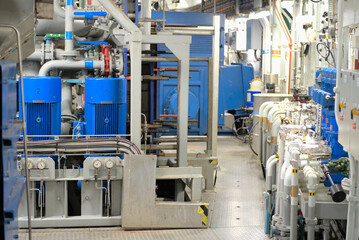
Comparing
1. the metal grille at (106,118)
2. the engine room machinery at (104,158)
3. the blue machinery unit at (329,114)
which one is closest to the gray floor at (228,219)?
the engine room machinery at (104,158)

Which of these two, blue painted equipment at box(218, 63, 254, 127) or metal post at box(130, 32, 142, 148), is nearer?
metal post at box(130, 32, 142, 148)

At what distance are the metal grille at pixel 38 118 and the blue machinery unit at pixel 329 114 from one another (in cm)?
274

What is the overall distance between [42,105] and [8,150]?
13.6 ft

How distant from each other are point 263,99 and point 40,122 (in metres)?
4.51

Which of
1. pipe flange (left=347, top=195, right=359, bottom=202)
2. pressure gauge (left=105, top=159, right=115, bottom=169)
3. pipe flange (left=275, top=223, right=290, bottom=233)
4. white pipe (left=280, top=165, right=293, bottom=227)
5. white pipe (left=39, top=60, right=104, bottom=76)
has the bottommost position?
pipe flange (left=275, top=223, right=290, bottom=233)

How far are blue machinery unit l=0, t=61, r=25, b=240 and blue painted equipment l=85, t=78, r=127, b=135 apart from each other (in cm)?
389

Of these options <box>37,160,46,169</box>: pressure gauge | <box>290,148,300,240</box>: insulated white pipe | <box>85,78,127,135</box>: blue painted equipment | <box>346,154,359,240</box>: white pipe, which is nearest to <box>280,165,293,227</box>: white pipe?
<box>290,148,300,240</box>: insulated white pipe

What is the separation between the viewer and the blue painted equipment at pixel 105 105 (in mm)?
6492

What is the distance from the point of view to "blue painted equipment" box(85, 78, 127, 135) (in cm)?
649

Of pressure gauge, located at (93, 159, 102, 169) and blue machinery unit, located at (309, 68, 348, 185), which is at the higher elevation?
blue machinery unit, located at (309, 68, 348, 185)

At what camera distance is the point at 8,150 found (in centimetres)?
240

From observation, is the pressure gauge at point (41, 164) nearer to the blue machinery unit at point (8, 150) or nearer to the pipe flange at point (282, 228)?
the pipe flange at point (282, 228)

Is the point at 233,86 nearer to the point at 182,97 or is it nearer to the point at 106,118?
the point at 182,97

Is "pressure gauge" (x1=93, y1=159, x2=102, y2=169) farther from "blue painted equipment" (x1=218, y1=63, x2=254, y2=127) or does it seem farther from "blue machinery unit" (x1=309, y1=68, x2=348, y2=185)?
"blue painted equipment" (x1=218, y1=63, x2=254, y2=127)
